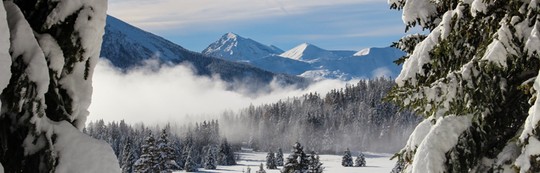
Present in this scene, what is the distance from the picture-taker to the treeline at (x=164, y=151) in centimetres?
4097

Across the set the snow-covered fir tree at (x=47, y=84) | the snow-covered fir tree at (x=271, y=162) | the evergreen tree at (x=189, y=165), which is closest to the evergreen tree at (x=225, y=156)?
the snow-covered fir tree at (x=271, y=162)

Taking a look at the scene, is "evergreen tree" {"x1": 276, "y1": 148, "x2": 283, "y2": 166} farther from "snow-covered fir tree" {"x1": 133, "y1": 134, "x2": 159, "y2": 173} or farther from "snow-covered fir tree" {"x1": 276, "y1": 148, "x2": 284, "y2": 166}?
"snow-covered fir tree" {"x1": 133, "y1": 134, "x2": 159, "y2": 173}

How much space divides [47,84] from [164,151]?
131 ft

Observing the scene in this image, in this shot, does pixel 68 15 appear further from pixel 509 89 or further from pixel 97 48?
pixel 509 89

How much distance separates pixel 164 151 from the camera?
137 ft

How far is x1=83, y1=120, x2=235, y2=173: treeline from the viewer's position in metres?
41.0

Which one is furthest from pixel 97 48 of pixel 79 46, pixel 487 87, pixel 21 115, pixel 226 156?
pixel 226 156

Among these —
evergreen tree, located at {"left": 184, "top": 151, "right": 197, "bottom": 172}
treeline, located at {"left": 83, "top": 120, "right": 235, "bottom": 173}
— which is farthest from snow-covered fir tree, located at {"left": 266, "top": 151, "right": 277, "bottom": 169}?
evergreen tree, located at {"left": 184, "top": 151, "right": 197, "bottom": 172}

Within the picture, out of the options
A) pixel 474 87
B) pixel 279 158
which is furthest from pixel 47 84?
pixel 279 158

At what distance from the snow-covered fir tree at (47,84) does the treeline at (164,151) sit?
36.5 inches

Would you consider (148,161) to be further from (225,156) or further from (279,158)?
(225,156)

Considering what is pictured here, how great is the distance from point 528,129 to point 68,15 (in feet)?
12.1

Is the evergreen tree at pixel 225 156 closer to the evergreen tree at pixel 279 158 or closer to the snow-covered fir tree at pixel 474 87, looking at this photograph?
the evergreen tree at pixel 279 158

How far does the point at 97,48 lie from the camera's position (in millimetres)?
3045
